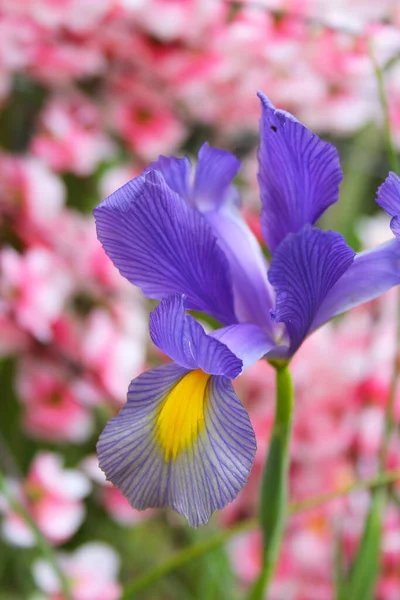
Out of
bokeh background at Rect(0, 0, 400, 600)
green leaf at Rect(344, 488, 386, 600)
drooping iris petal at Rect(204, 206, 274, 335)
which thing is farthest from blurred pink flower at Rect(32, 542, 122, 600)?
drooping iris petal at Rect(204, 206, 274, 335)

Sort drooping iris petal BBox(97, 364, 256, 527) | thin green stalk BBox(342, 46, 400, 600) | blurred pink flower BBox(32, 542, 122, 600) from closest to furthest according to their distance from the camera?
1. drooping iris petal BBox(97, 364, 256, 527)
2. thin green stalk BBox(342, 46, 400, 600)
3. blurred pink flower BBox(32, 542, 122, 600)

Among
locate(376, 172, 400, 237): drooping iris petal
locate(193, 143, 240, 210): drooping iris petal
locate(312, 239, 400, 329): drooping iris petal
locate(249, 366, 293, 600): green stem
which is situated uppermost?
locate(193, 143, 240, 210): drooping iris petal

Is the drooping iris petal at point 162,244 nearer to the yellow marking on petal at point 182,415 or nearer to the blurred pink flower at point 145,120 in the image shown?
the yellow marking on petal at point 182,415

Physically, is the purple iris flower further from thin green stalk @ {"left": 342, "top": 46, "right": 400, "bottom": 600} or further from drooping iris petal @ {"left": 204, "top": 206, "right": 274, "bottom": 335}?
thin green stalk @ {"left": 342, "top": 46, "right": 400, "bottom": 600}

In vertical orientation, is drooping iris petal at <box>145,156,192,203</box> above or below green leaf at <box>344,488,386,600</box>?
above

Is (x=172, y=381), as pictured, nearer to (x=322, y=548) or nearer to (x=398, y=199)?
(x=398, y=199)

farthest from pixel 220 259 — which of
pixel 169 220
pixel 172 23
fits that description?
pixel 172 23

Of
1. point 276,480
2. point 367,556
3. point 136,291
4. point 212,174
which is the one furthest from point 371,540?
point 136,291
